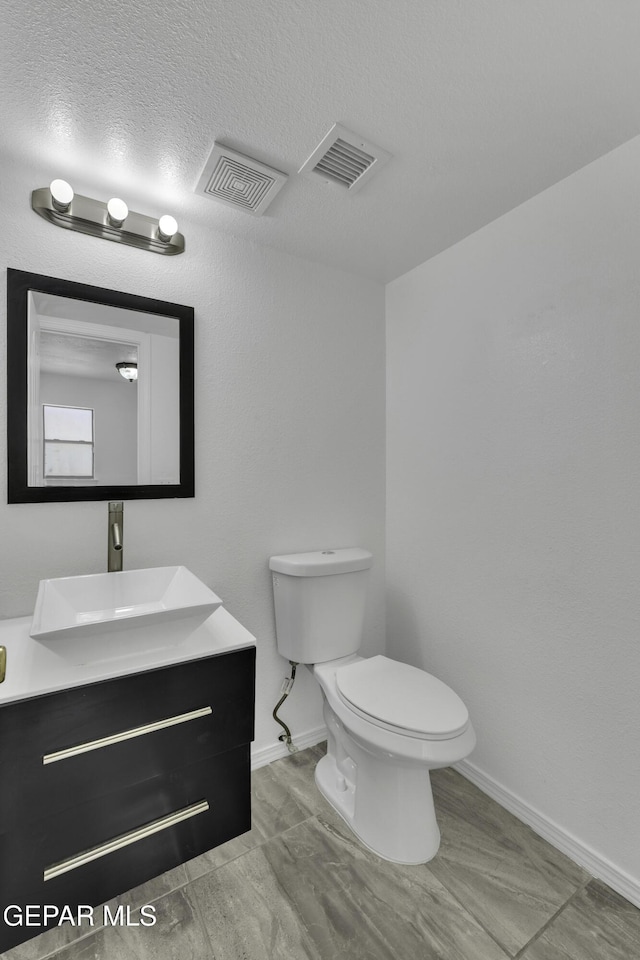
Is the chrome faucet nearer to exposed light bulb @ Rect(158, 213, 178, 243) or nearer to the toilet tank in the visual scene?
the toilet tank

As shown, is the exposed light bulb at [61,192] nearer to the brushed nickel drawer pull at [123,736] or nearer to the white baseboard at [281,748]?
the brushed nickel drawer pull at [123,736]

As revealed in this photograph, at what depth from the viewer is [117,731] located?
1120mm

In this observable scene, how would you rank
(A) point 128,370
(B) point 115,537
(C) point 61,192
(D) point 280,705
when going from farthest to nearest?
(D) point 280,705 < (A) point 128,370 < (B) point 115,537 < (C) point 61,192

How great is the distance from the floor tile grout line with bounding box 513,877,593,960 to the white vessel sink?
1200 mm

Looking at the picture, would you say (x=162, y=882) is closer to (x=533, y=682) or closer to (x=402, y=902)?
(x=402, y=902)

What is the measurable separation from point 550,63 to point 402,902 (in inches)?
90.0

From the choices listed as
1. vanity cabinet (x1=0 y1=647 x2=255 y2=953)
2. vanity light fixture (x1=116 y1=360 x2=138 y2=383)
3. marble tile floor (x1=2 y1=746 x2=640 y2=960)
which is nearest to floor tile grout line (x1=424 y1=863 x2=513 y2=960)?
marble tile floor (x1=2 y1=746 x2=640 y2=960)

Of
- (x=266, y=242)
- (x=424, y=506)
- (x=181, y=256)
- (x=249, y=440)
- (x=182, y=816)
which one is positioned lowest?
(x=182, y=816)

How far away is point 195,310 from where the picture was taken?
5.81 feet

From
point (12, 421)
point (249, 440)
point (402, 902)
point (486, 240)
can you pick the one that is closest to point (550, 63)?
point (486, 240)

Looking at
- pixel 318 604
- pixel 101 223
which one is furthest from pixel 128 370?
pixel 318 604

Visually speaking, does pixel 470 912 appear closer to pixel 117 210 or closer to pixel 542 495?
pixel 542 495

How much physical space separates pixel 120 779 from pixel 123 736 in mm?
109

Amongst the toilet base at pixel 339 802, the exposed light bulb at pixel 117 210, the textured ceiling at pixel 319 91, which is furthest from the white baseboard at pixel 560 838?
the exposed light bulb at pixel 117 210
